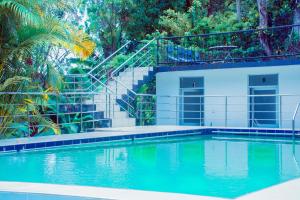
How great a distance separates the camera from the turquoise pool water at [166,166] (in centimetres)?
532

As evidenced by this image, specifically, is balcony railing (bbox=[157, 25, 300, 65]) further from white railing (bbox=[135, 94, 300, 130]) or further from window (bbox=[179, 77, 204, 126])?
white railing (bbox=[135, 94, 300, 130])

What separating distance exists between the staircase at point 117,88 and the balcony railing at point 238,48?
70cm

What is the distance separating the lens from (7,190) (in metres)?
3.98

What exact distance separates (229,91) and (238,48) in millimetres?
2928

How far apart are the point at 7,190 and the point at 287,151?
6.24 meters

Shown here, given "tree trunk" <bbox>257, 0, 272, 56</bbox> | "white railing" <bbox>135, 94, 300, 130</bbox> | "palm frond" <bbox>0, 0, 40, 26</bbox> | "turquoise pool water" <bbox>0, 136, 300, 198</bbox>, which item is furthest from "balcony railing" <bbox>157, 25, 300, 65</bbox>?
"palm frond" <bbox>0, 0, 40, 26</bbox>

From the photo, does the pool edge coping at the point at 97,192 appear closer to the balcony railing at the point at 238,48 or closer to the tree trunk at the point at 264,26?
the balcony railing at the point at 238,48

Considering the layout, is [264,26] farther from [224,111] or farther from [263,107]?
[224,111]

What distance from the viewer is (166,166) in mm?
6785

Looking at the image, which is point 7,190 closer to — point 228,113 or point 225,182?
point 225,182

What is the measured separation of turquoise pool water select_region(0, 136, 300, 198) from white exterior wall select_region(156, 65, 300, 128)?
11.2ft

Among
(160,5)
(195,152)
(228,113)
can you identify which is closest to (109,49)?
(160,5)

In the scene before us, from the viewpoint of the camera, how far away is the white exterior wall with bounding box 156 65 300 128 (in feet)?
42.8

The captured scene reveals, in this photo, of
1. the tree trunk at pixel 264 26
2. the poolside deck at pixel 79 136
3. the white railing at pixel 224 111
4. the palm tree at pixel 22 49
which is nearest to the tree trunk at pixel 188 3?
the tree trunk at pixel 264 26
